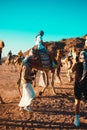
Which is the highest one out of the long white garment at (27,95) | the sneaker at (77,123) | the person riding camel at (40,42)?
the person riding camel at (40,42)

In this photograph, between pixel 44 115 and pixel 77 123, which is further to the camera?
pixel 44 115

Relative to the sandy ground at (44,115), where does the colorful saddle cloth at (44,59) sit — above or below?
above

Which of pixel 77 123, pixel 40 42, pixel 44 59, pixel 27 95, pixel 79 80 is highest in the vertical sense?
pixel 40 42

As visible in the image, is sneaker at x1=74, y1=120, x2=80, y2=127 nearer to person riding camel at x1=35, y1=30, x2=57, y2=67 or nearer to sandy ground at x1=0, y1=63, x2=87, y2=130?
sandy ground at x1=0, y1=63, x2=87, y2=130

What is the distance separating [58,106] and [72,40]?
78.2 m

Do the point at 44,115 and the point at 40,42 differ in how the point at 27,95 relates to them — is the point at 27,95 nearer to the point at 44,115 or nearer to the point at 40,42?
the point at 44,115

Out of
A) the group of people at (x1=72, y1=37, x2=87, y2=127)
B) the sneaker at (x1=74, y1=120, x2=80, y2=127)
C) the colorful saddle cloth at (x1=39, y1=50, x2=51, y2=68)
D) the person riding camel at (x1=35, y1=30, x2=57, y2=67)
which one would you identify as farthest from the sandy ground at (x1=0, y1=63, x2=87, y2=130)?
the person riding camel at (x1=35, y1=30, x2=57, y2=67)

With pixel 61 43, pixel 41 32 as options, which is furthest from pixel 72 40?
pixel 41 32

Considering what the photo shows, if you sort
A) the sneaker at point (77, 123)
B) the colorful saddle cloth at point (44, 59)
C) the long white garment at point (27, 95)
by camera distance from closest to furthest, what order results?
1. the sneaker at point (77, 123)
2. the long white garment at point (27, 95)
3. the colorful saddle cloth at point (44, 59)

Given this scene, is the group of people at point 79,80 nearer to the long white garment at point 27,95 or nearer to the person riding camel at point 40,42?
the long white garment at point 27,95

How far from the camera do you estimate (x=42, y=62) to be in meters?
12.6

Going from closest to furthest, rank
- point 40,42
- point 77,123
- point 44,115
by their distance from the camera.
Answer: point 77,123
point 44,115
point 40,42

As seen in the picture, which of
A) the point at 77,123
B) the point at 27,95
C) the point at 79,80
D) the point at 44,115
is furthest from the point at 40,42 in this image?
the point at 77,123

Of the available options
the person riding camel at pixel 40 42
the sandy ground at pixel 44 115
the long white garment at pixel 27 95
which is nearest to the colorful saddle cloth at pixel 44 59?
the person riding camel at pixel 40 42
